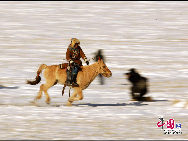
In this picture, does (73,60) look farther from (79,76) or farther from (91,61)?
(91,61)

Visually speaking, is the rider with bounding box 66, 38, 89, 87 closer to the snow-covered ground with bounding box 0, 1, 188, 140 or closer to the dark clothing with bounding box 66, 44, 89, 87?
the dark clothing with bounding box 66, 44, 89, 87

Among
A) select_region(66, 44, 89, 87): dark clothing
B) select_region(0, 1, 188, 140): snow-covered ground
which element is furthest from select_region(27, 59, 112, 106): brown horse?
select_region(0, 1, 188, 140): snow-covered ground

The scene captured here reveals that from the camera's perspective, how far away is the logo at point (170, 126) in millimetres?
13289

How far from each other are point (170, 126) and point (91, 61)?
16.3 meters

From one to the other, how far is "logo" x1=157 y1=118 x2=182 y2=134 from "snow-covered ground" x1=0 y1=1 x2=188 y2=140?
0.15 metres

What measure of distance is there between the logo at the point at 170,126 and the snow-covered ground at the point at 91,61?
146mm

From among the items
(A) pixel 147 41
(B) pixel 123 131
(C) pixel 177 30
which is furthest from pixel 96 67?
(C) pixel 177 30

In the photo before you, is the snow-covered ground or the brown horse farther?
the brown horse

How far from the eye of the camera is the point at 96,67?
17109 millimetres

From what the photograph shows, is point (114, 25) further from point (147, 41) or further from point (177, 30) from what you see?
point (147, 41)

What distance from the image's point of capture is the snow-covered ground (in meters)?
14.0

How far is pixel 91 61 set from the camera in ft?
98.4

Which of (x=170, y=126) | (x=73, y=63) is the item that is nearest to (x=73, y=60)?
(x=73, y=63)

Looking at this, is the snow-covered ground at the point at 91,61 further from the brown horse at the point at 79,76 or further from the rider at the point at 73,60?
the rider at the point at 73,60
